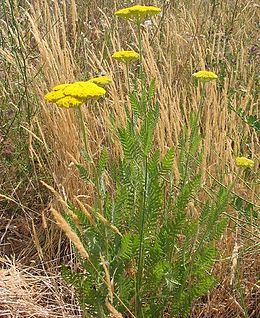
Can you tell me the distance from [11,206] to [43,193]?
13 cm

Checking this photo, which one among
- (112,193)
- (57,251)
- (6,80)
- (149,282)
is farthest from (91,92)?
(6,80)

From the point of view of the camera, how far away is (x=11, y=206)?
7.41ft

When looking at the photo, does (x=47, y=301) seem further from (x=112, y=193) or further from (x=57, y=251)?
(x=112, y=193)

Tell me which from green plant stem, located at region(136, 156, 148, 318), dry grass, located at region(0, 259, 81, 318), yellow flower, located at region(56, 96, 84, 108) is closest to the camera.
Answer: yellow flower, located at region(56, 96, 84, 108)

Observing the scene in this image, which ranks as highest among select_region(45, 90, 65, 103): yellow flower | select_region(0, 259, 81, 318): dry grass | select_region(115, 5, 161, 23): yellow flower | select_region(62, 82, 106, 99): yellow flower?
select_region(115, 5, 161, 23): yellow flower

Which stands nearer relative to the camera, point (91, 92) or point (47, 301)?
point (91, 92)

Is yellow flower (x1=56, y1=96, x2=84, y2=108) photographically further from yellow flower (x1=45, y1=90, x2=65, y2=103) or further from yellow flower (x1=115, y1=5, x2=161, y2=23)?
yellow flower (x1=115, y1=5, x2=161, y2=23)

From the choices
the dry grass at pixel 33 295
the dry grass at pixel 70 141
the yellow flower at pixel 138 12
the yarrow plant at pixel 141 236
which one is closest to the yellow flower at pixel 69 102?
the yarrow plant at pixel 141 236

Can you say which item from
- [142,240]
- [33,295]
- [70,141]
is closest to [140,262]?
[142,240]

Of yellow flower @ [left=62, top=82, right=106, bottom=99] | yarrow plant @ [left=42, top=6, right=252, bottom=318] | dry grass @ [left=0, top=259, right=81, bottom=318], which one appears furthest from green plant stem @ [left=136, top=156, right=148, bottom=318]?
dry grass @ [left=0, top=259, right=81, bottom=318]

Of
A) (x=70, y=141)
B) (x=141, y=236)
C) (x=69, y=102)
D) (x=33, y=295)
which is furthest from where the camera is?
(x=70, y=141)

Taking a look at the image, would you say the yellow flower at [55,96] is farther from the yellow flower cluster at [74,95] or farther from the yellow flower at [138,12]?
the yellow flower at [138,12]

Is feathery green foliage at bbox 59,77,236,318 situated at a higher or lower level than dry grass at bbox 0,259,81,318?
higher

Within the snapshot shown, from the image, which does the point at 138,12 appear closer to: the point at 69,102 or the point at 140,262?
the point at 69,102
